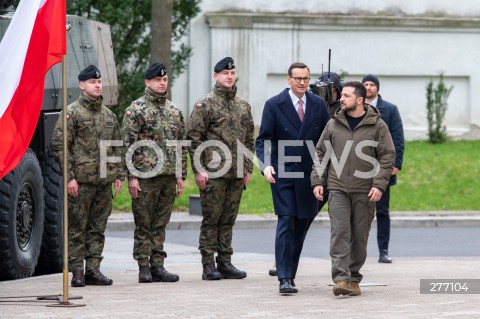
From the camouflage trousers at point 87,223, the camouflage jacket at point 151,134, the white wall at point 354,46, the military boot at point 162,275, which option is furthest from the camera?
the white wall at point 354,46

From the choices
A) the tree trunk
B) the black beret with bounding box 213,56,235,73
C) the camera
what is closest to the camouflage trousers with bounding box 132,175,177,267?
the black beret with bounding box 213,56,235,73

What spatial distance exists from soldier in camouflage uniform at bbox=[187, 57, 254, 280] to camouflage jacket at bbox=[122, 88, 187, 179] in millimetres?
230

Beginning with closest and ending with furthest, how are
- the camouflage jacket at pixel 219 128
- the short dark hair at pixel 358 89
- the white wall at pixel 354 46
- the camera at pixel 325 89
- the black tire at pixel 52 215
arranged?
1. the short dark hair at pixel 358 89
2. the camouflage jacket at pixel 219 128
3. the camera at pixel 325 89
4. the black tire at pixel 52 215
5. the white wall at pixel 354 46

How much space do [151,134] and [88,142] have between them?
2.01ft

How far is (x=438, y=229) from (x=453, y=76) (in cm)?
1094

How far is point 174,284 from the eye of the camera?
12977mm

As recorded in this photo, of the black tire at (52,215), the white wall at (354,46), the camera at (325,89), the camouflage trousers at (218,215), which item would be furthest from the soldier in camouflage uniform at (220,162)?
the white wall at (354,46)

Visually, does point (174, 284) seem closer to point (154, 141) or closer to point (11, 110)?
point (154, 141)

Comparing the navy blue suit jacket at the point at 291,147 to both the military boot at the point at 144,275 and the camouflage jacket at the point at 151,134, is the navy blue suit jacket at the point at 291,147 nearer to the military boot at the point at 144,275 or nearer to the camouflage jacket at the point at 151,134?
the camouflage jacket at the point at 151,134

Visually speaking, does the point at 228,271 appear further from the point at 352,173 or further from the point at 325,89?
the point at 352,173

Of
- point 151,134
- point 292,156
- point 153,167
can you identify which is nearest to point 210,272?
point 153,167

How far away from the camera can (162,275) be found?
13.3 metres

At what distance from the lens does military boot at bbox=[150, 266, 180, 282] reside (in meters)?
13.2

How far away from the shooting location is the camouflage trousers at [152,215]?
43.1 feet
